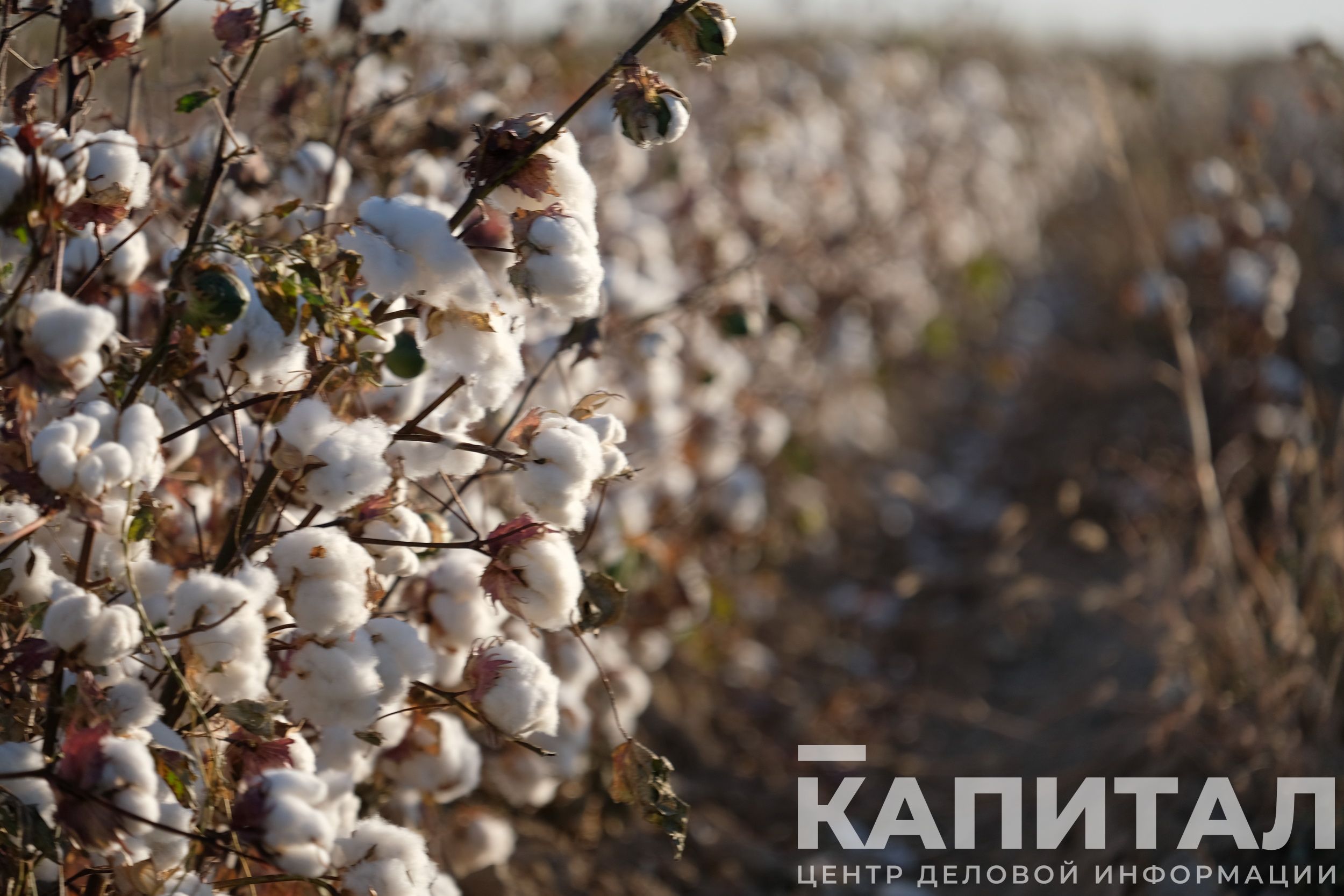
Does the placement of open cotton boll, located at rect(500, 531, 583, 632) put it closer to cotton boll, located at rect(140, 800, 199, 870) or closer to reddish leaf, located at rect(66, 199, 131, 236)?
cotton boll, located at rect(140, 800, 199, 870)

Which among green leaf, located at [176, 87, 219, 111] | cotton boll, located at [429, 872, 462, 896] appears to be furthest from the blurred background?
cotton boll, located at [429, 872, 462, 896]

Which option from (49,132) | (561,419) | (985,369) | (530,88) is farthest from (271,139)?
(985,369)

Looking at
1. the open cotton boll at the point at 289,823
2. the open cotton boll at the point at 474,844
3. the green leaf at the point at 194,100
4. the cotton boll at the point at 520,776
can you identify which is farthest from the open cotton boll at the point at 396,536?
the cotton boll at the point at 520,776

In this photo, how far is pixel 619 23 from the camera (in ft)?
12.2

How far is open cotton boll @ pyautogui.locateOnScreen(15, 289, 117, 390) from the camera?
1.04m

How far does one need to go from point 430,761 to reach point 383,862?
16.7 inches

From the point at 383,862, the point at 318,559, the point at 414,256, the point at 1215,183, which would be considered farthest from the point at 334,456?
the point at 1215,183

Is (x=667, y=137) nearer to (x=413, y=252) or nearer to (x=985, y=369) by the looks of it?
(x=413, y=252)

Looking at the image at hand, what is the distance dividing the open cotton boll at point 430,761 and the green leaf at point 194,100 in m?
0.81

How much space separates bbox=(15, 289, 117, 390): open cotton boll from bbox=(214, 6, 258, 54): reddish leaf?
44 cm

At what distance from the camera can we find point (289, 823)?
112 cm

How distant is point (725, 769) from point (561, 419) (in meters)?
2.02

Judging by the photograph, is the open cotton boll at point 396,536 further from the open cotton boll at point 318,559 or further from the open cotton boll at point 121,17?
the open cotton boll at point 121,17

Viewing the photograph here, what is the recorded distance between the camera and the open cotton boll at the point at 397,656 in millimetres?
1274
